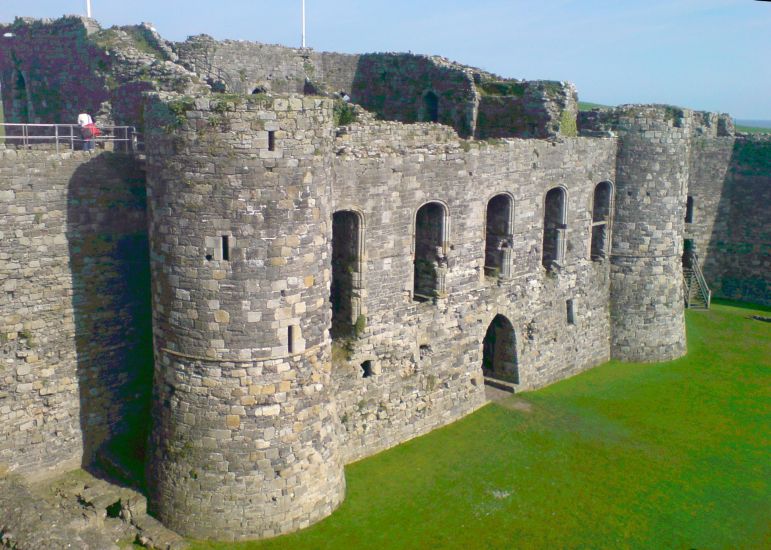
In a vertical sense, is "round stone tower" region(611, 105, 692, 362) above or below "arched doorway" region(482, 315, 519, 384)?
above

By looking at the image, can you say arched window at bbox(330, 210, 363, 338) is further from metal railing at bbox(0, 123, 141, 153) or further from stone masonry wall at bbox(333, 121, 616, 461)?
metal railing at bbox(0, 123, 141, 153)

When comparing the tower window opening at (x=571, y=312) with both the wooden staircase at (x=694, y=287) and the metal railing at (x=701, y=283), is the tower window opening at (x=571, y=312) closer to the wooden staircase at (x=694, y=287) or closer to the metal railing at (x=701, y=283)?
the wooden staircase at (x=694, y=287)

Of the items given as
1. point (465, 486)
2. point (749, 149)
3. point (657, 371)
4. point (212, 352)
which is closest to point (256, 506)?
point (212, 352)

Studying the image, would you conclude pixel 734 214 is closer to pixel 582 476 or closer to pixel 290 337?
pixel 582 476

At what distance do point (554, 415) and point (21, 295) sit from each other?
1241 cm

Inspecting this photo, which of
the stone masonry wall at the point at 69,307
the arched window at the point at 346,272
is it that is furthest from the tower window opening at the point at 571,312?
the stone masonry wall at the point at 69,307

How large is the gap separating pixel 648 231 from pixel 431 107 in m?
7.61

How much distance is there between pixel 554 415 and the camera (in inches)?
818

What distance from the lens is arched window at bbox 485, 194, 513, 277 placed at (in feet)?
69.3

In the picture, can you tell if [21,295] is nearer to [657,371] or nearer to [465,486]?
[465,486]

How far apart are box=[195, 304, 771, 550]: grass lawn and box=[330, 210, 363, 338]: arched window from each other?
118 inches

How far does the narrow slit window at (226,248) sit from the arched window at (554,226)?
11445 mm

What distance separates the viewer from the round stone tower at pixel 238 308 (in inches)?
544

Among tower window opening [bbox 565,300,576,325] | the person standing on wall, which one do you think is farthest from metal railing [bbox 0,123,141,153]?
tower window opening [bbox 565,300,576,325]
